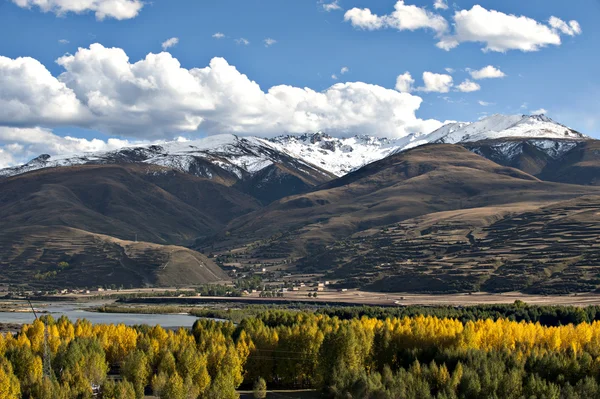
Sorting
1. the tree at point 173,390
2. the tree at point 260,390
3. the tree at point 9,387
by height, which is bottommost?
the tree at point 260,390

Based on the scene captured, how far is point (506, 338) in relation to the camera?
136 meters

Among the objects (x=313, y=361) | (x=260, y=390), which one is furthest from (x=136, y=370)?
(x=313, y=361)

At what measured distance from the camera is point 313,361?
132875mm

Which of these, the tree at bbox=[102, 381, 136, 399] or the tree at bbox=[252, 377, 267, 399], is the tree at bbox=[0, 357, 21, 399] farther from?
the tree at bbox=[252, 377, 267, 399]

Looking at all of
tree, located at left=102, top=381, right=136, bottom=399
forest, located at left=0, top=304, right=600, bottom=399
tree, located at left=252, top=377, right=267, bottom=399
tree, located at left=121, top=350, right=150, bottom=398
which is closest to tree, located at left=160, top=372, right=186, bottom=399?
forest, located at left=0, top=304, right=600, bottom=399

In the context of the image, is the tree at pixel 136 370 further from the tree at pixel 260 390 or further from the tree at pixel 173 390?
the tree at pixel 260 390

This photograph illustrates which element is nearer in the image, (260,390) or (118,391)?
(118,391)

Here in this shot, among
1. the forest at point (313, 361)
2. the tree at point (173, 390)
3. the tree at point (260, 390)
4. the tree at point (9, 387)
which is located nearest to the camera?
the tree at point (9, 387)

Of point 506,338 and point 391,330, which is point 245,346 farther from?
point 506,338

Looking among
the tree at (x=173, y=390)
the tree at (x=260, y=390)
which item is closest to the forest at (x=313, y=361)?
the tree at (x=173, y=390)

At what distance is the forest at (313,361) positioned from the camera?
338 feet

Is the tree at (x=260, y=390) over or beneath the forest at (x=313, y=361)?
beneath

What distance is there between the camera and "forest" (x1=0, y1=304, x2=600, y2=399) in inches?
4055

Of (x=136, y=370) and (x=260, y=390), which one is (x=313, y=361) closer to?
(x=260, y=390)
